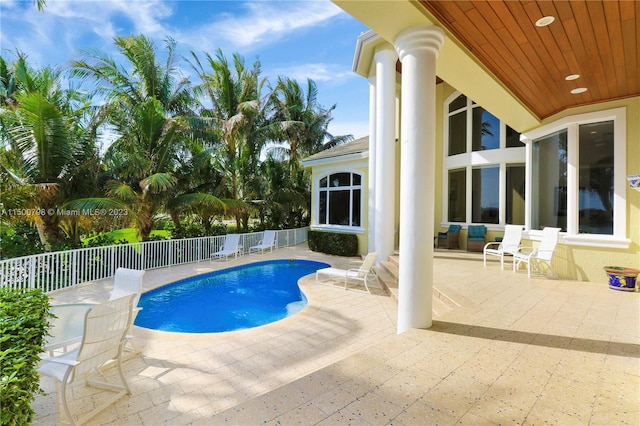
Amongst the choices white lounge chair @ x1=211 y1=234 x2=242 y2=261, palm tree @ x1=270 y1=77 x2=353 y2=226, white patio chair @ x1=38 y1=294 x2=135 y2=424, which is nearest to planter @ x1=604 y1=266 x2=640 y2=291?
white patio chair @ x1=38 y1=294 x2=135 y2=424

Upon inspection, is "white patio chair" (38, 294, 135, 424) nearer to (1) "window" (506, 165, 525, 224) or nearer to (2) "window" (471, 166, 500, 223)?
(2) "window" (471, 166, 500, 223)

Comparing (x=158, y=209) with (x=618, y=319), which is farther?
(x=158, y=209)

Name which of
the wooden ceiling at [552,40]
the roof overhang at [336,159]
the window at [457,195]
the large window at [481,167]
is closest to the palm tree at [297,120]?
the roof overhang at [336,159]

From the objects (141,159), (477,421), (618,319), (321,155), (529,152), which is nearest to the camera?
(477,421)

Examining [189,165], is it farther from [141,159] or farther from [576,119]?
[576,119]

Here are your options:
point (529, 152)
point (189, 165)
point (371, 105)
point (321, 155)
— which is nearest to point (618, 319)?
point (529, 152)

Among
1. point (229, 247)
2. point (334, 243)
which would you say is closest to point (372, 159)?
point (334, 243)

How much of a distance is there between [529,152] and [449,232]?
4.44m

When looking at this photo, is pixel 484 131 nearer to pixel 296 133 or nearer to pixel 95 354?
pixel 296 133

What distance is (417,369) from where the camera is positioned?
2848mm

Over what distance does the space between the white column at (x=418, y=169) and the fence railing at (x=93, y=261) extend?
8.38m

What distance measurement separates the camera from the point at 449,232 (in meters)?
11.9

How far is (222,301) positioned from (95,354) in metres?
4.90

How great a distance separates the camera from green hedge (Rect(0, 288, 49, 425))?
5.70ft
